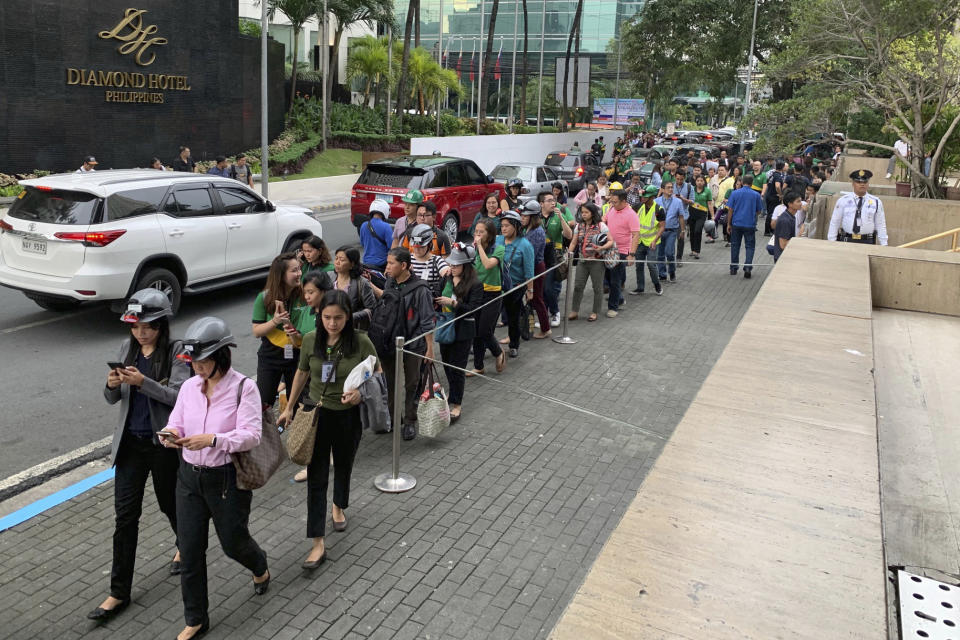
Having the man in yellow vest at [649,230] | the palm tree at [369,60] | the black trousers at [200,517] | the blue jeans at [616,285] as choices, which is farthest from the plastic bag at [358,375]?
the palm tree at [369,60]

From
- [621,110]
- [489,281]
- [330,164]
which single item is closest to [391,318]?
[489,281]

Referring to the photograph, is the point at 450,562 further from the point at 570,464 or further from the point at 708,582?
the point at 708,582

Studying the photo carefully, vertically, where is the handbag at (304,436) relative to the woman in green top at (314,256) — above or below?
below

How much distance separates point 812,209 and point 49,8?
1849cm

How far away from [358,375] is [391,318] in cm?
169

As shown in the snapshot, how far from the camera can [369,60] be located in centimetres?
4156

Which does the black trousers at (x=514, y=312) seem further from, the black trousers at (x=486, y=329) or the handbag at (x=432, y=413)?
the handbag at (x=432, y=413)

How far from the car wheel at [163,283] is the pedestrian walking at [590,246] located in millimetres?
5182

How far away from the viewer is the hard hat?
13.6 feet

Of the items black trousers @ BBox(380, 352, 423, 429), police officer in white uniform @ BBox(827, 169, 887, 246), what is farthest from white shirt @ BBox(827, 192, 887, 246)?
black trousers @ BBox(380, 352, 423, 429)

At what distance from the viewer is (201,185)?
11.2 meters

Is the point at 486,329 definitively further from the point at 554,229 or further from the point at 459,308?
the point at 554,229

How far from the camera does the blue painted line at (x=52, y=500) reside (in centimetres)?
576

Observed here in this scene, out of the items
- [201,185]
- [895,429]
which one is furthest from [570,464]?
[201,185]
